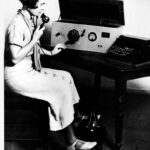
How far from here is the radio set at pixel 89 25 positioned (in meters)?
2.62

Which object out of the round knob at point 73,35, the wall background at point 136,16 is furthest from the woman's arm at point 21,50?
the wall background at point 136,16

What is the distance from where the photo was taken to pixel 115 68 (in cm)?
228

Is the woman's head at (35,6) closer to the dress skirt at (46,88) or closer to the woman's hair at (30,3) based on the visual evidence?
the woman's hair at (30,3)

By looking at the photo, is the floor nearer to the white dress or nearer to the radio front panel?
the white dress

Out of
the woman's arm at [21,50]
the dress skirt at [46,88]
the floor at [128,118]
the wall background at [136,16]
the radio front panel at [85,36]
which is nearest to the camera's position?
the woman's arm at [21,50]

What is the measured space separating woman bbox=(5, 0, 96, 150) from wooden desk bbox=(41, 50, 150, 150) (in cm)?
15

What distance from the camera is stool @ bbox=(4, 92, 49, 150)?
7.88 feet

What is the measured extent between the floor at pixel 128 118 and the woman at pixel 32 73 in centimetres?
46

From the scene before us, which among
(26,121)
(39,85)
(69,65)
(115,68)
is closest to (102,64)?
(115,68)

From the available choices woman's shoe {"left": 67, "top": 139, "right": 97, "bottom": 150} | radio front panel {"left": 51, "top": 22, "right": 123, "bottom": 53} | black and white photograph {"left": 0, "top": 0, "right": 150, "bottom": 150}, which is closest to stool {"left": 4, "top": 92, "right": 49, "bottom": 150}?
black and white photograph {"left": 0, "top": 0, "right": 150, "bottom": 150}

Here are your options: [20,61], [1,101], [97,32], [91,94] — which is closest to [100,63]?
[97,32]

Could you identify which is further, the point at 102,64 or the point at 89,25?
the point at 89,25

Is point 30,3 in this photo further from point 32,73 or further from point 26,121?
point 26,121

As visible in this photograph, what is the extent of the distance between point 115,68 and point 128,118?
4.06 feet
